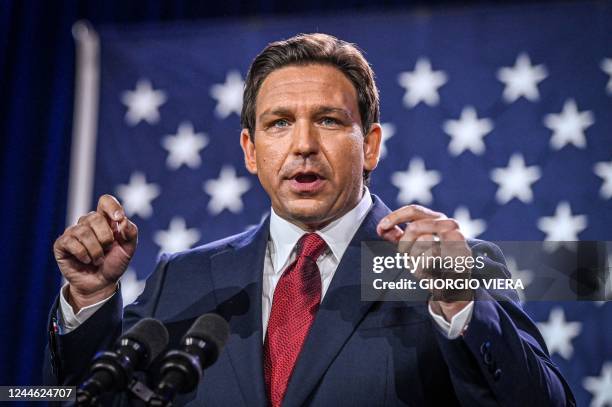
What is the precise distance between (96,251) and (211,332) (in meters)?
0.35

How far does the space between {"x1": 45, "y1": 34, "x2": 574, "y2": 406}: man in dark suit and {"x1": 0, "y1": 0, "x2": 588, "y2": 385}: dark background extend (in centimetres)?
108

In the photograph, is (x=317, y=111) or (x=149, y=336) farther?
(x=317, y=111)

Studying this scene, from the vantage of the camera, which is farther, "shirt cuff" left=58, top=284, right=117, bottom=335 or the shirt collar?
the shirt collar

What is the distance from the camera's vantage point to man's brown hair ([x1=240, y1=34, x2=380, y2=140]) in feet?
5.76

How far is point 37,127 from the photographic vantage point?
2.81 metres

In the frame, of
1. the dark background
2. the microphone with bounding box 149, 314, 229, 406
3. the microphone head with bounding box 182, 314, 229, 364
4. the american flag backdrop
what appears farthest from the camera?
the dark background

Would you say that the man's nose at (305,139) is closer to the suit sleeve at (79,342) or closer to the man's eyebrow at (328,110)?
the man's eyebrow at (328,110)

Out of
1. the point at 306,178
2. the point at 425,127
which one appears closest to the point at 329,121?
the point at 306,178

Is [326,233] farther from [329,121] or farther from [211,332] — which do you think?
[211,332]

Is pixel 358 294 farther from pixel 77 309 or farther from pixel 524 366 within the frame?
pixel 77 309

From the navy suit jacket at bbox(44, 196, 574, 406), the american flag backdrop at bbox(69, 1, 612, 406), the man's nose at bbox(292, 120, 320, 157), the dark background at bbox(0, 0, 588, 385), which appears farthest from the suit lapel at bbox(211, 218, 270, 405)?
the dark background at bbox(0, 0, 588, 385)

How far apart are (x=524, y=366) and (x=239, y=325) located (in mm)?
580

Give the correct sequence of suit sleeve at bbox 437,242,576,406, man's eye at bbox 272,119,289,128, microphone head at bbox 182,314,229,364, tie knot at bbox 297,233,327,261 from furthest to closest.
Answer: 1. man's eye at bbox 272,119,289,128
2. tie knot at bbox 297,233,327,261
3. suit sleeve at bbox 437,242,576,406
4. microphone head at bbox 182,314,229,364

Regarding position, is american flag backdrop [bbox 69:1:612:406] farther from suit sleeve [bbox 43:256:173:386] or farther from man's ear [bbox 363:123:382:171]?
suit sleeve [bbox 43:256:173:386]
